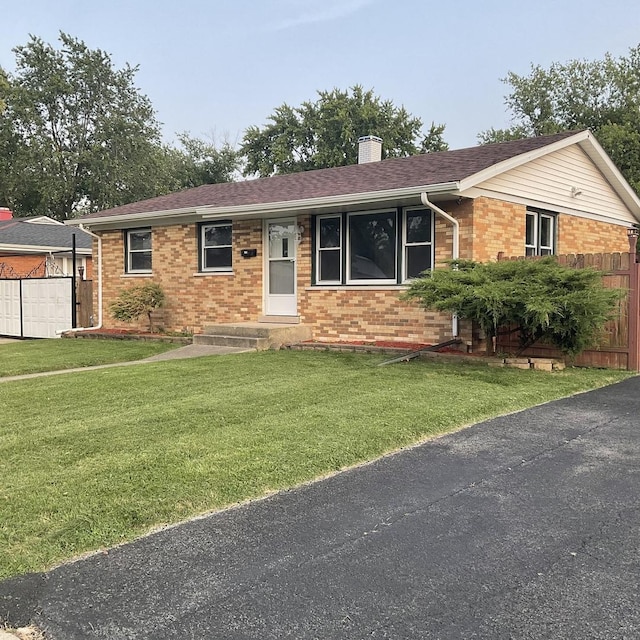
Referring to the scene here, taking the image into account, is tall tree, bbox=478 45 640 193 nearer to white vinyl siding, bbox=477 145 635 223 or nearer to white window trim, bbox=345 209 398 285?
white vinyl siding, bbox=477 145 635 223

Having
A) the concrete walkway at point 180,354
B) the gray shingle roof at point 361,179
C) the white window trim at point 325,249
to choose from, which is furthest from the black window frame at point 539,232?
the concrete walkway at point 180,354

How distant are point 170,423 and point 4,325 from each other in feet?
50.5

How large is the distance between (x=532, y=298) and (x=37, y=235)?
22.5 meters

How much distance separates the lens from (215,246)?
15273mm

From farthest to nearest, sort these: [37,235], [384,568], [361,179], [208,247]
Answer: [37,235], [208,247], [361,179], [384,568]

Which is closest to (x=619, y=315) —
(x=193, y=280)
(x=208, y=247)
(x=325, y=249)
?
(x=325, y=249)

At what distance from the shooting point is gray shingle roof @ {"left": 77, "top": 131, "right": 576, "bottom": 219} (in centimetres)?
1216

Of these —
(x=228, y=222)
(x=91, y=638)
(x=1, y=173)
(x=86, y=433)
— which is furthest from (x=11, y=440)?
(x=1, y=173)

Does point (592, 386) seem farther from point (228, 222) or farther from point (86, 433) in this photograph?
point (228, 222)

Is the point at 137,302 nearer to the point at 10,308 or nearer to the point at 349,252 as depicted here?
the point at 349,252

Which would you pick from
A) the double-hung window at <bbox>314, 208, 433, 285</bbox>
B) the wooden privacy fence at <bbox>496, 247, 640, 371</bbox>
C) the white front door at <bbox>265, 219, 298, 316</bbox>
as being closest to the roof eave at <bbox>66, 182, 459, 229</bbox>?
the white front door at <bbox>265, 219, 298, 316</bbox>

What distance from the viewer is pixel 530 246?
13484 millimetres

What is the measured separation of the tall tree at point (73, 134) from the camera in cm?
3903

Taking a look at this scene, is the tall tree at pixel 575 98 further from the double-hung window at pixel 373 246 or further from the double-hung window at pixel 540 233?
the double-hung window at pixel 373 246
